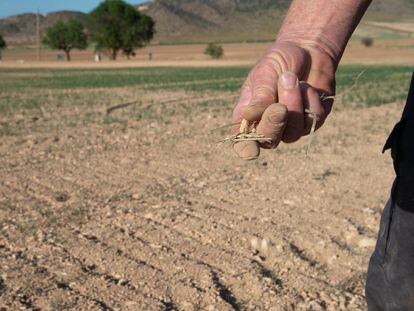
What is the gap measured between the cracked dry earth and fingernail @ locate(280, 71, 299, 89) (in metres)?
2.29

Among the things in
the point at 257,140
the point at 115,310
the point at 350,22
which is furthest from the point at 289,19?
the point at 115,310

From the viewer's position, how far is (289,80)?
167 centimetres

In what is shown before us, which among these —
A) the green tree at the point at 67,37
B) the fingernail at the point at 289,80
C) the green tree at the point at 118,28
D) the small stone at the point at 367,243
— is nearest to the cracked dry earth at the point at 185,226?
the small stone at the point at 367,243

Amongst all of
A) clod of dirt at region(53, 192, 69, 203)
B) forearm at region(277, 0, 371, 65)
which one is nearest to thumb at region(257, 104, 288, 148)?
forearm at region(277, 0, 371, 65)

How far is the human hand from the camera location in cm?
169

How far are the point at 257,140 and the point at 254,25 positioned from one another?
639 ft

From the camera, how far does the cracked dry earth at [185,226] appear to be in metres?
3.94

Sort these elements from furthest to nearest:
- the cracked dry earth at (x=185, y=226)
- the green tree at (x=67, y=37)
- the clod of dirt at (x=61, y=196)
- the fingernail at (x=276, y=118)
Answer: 1. the green tree at (x=67, y=37)
2. the clod of dirt at (x=61, y=196)
3. the cracked dry earth at (x=185, y=226)
4. the fingernail at (x=276, y=118)

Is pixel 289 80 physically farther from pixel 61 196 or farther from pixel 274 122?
pixel 61 196

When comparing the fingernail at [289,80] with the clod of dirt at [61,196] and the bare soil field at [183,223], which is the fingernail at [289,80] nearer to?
the bare soil field at [183,223]

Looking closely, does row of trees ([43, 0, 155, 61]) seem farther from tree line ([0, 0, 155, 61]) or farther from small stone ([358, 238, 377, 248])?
small stone ([358, 238, 377, 248])

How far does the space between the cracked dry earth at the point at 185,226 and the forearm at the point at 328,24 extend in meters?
2.21

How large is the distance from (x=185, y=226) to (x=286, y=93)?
3662 millimetres

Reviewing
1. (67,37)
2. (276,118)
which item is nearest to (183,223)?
(276,118)
